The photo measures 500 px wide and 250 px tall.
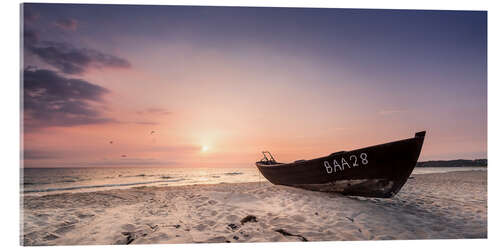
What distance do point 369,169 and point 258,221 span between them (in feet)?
6.93


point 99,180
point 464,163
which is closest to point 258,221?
point 464,163

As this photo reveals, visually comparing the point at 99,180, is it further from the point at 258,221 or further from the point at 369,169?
the point at 369,169

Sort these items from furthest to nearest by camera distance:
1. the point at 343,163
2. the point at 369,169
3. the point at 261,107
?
1. the point at 261,107
2. the point at 343,163
3. the point at 369,169

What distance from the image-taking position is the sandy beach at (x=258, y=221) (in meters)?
3.10

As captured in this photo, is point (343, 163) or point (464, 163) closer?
point (343, 163)

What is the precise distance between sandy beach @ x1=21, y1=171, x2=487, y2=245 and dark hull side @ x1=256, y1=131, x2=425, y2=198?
0.80ft

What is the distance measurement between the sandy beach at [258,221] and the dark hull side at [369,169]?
25cm

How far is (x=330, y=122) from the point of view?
181 inches

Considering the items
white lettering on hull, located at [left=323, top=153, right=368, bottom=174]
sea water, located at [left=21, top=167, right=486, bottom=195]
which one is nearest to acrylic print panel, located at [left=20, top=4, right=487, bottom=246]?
white lettering on hull, located at [left=323, top=153, right=368, bottom=174]

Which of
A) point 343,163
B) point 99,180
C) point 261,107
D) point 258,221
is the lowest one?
point 99,180

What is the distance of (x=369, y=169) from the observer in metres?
4.07

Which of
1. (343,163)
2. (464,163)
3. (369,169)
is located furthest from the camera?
(464,163)

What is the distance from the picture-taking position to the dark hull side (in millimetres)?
3836
